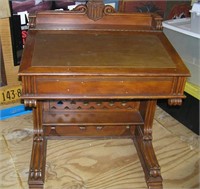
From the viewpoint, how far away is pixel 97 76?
40.8 inches

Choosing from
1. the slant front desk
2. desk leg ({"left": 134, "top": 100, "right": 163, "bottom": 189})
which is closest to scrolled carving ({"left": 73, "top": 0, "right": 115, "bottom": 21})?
the slant front desk

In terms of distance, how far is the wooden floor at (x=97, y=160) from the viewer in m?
1.34

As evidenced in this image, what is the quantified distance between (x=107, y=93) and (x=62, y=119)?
445mm

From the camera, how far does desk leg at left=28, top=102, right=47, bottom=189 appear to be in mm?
1257

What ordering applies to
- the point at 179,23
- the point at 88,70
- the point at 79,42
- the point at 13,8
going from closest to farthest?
the point at 88,70 → the point at 79,42 → the point at 13,8 → the point at 179,23

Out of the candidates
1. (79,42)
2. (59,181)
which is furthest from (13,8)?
(59,181)

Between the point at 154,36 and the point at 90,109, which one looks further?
the point at 90,109

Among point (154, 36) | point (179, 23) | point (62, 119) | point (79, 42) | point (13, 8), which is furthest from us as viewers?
point (179, 23)

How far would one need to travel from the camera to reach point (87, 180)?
134 cm

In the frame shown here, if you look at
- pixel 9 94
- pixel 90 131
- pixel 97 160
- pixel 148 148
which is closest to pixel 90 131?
pixel 90 131

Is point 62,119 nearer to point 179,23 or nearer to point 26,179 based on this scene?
point 26,179

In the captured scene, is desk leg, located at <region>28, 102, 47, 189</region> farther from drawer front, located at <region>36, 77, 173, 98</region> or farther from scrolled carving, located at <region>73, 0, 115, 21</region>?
scrolled carving, located at <region>73, 0, 115, 21</region>

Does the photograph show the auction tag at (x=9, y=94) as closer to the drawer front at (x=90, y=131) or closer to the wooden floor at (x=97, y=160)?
the wooden floor at (x=97, y=160)

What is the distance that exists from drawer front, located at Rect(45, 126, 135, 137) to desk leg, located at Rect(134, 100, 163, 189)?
0.06 meters
